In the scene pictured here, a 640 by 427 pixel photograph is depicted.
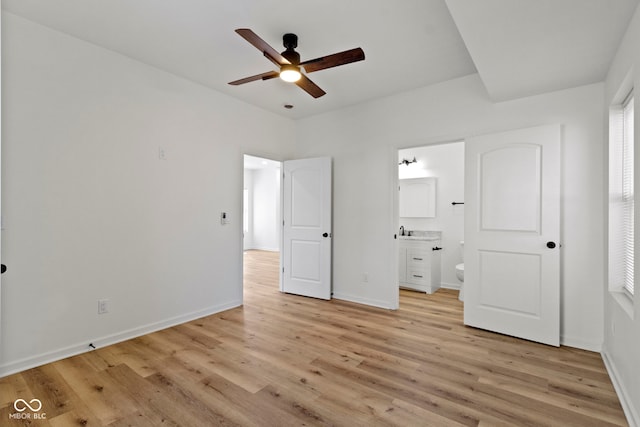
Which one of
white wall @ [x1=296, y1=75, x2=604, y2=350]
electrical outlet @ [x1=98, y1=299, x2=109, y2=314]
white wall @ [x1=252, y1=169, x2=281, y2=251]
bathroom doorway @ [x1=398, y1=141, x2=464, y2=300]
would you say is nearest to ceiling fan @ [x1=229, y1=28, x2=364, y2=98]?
white wall @ [x1=296, y1=75, x2=604, y2=350]

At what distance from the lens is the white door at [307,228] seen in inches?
175

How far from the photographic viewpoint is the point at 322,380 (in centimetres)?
229

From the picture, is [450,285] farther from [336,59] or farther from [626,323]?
[336,59]

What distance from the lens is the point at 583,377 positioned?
2.34 m

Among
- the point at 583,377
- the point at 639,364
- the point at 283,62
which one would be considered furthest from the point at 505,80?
the point at 583,377

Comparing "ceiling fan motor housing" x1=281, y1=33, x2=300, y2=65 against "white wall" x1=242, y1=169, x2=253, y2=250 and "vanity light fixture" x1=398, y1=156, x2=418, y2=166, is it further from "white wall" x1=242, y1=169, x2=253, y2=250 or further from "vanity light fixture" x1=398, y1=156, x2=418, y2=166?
"white wall" x1=242, y1=169, x2=253, y2=250

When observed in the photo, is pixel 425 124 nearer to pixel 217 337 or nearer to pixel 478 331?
pixel 478 331

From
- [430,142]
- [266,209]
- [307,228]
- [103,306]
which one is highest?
[430,142]

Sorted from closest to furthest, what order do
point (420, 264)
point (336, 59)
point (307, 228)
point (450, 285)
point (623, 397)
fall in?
point (623, 397) < point (336, 59) < point (307, 228) < point (420, 264) < point (450, 285)

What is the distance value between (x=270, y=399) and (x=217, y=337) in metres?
1.23

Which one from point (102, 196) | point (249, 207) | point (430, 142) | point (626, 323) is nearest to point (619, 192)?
point (626, 323)

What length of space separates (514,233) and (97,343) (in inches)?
158

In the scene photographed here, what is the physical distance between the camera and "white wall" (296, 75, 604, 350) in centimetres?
283

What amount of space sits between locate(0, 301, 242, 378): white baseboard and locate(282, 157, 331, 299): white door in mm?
1236
